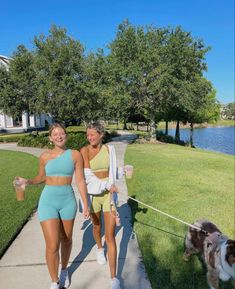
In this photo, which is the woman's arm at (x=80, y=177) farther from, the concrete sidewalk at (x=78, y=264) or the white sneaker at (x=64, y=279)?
the concrete sidewalk at (x=78, y=264)

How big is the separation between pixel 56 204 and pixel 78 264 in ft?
4.70

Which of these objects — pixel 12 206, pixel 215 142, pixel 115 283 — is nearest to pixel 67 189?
pixel 115 283

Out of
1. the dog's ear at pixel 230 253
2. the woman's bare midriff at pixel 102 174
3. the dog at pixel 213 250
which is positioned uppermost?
the woman's bare midriff at pixel 102 174

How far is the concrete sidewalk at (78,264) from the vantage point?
4391 mm

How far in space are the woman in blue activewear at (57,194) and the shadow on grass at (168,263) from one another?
1322 mm

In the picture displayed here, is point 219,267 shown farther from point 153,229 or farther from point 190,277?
point 153,229

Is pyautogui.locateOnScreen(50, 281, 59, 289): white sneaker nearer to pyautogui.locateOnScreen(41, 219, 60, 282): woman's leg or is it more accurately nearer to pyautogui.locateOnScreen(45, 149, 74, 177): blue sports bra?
pyautogui.locateOnScreen(41, 219, 60, 282): woman's leg

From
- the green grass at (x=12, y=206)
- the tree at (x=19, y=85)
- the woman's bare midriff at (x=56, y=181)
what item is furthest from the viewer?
the tree at (x=19, y=85)

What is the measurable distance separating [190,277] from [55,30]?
930 inches

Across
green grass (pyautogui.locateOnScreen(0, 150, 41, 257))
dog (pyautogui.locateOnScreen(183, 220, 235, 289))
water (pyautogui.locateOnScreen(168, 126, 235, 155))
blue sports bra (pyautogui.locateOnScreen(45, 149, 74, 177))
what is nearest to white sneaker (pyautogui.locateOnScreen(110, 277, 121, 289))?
dog (pyautogui.locateOnScreen(183, 220, 235, 289))

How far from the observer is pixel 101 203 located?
4609mm

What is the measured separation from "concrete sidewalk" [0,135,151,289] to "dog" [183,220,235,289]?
30.2 inches

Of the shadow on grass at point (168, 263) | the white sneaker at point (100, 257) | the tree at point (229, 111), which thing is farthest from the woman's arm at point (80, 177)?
the tree at point (229, 111)

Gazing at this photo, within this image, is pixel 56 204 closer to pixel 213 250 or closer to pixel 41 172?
pixel 41 172
